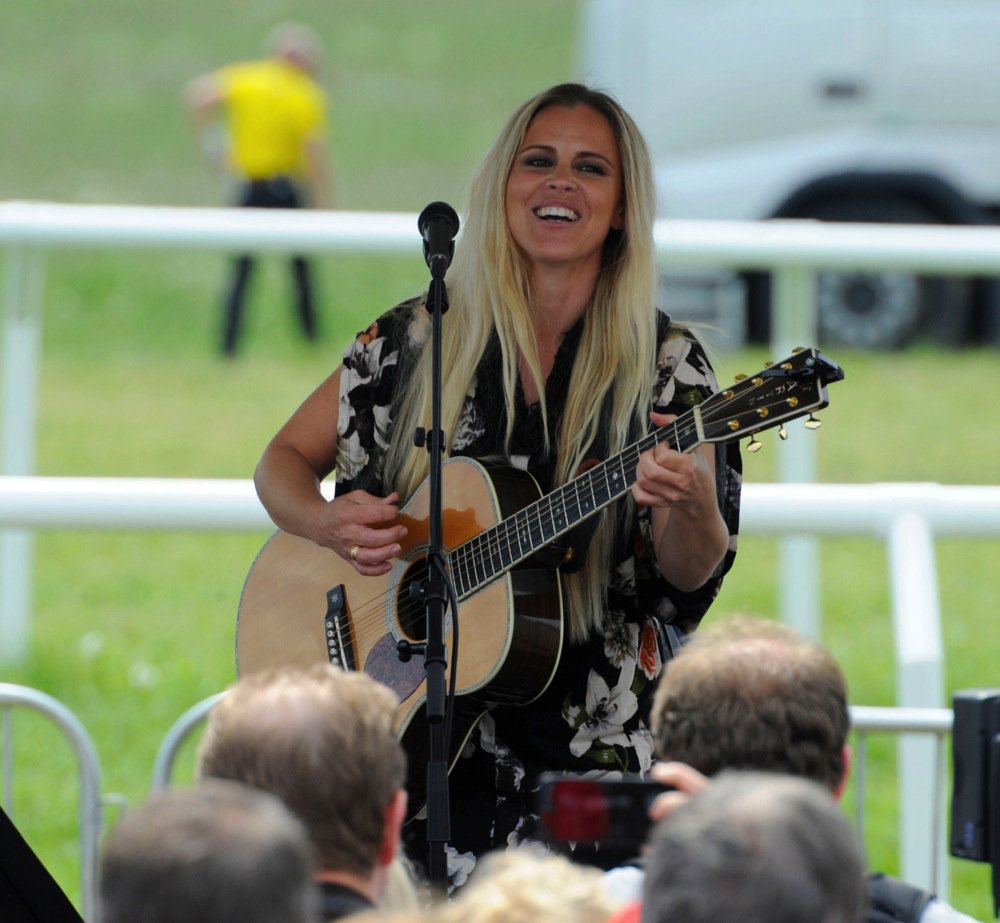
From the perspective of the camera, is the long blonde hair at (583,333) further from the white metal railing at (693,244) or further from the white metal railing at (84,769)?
the white metal railing at (693,244)

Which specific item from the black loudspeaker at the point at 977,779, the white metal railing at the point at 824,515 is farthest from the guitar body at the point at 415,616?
the black loudspeaker at the point at 977,779

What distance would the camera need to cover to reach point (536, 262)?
3688mm

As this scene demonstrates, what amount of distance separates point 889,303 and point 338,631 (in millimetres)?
8673

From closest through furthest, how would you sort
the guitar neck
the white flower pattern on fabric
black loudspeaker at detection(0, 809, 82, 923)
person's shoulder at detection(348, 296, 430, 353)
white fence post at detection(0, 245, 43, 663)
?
black loudspeaker at detection(0, 809, 82, 923) → the guitar neck → the white flower pattern on fabric → person's shoulder at detection(348, 296, 430, 353) → white fence post at detection(0, 245, 43, 663)

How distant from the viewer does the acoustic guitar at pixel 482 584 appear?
3.20 m

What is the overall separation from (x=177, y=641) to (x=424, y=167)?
532 inches

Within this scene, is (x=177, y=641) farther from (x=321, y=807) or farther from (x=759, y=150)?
(x=759, y=150)

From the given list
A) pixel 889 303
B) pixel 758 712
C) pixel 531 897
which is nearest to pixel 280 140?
pixel 889 303

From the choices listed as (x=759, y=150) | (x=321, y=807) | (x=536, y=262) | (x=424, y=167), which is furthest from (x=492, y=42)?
(x=321, y=807)

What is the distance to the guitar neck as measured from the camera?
3.28 meters

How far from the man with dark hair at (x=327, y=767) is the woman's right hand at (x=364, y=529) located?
122cm

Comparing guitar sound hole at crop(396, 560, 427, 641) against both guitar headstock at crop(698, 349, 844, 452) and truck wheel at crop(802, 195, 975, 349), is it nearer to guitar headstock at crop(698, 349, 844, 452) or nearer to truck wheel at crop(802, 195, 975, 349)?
guitar headstock at crop(698, 349, 844, 452)

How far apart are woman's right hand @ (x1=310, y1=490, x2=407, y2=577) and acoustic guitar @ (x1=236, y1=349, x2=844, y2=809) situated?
0.12ft

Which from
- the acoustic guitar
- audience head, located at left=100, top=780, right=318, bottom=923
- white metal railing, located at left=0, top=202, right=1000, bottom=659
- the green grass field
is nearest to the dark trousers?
the green grass field
